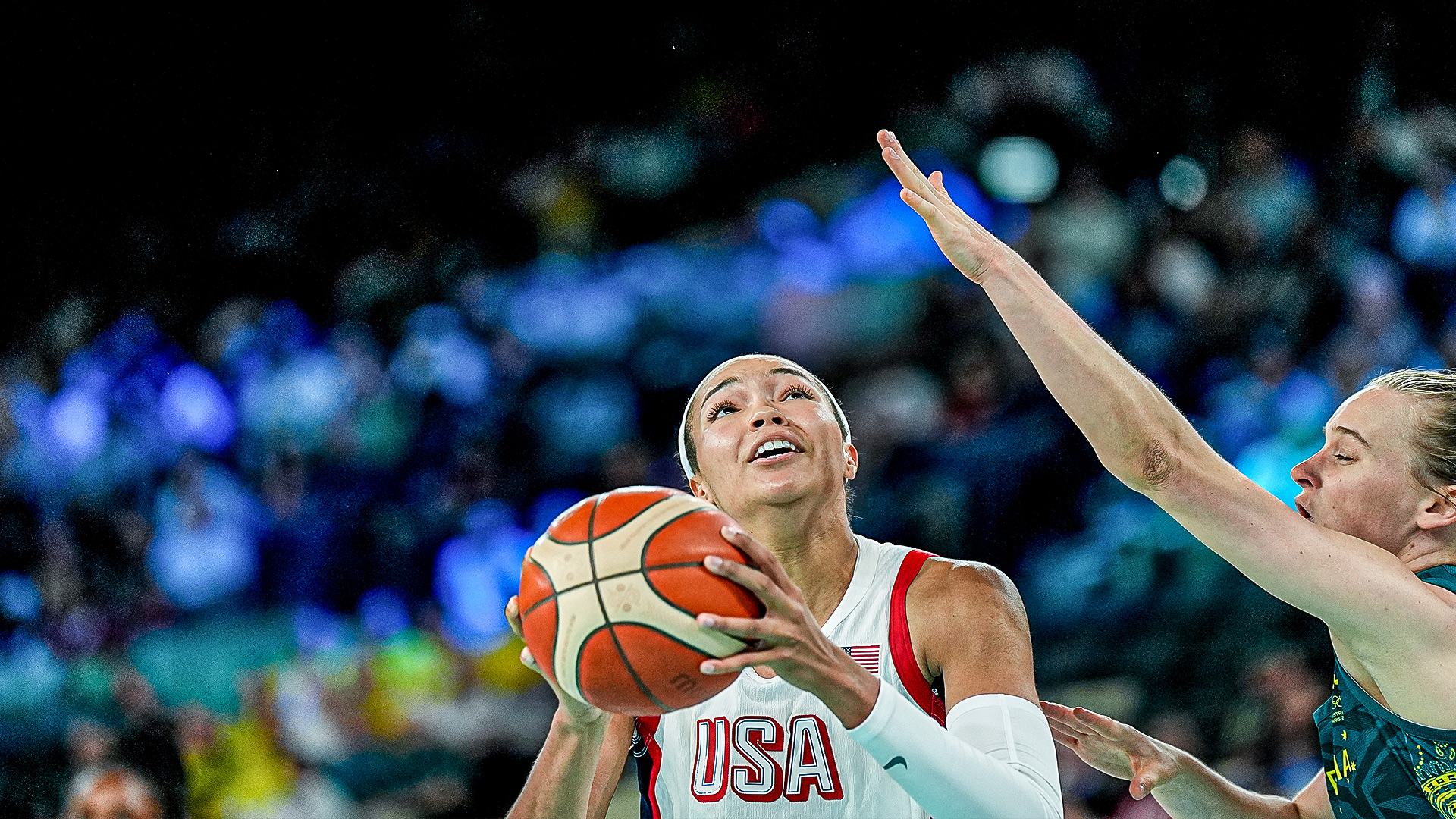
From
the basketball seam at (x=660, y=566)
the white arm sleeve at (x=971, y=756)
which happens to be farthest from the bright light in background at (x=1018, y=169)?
the basketball seam at (x=660, y=566)

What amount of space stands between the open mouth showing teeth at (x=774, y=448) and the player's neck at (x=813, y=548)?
0.43ft

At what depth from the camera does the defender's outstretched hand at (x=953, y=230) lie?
2.15m

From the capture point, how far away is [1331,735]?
2354mm

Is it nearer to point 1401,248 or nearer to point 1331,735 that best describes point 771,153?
point 1401,248

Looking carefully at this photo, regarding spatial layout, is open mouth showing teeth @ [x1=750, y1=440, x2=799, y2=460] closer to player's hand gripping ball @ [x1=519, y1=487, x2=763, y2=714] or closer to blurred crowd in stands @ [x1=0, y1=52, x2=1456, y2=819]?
player's hand gripping ball @ [x1=519, y1=487, x2=763, y2=714]

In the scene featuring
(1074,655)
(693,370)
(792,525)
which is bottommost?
(792,525)

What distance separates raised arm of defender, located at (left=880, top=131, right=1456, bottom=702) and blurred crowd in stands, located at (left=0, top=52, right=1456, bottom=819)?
3.61 m

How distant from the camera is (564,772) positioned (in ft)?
7.35

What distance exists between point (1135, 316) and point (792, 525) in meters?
4.34

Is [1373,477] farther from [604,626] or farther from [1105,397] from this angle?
[604,626]

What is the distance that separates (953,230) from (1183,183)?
4927 mm

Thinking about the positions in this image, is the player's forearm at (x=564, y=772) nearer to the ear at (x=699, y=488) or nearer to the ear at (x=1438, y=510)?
the ear at (x=699, y=488)

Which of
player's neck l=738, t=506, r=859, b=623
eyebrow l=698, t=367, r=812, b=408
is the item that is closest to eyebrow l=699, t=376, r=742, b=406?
eyebrow l=698, t=367, r=812, b=408

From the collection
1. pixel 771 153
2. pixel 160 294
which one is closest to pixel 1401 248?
pixel 771 153
